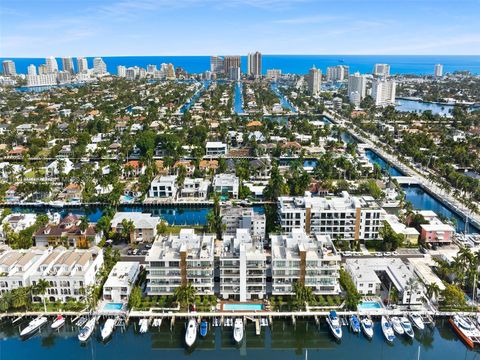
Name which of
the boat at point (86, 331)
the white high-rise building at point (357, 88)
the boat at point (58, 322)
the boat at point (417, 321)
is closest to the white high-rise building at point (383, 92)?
the white high-rise building at point (357, 88)

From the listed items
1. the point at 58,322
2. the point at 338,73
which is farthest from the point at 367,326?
the point at 338,73

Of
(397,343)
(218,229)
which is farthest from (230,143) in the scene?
(397,343)

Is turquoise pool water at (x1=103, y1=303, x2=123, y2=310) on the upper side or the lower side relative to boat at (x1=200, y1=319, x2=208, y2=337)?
upper

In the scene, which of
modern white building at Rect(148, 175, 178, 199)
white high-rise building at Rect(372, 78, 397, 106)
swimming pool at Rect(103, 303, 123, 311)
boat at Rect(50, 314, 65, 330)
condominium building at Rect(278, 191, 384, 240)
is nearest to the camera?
boat at Rect(50, 314, 65, 330)

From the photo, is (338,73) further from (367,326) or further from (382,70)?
(367,326)

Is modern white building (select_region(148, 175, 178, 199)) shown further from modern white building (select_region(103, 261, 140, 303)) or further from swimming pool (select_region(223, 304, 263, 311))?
swimming pool (select_region(223, 304, 263, 311))

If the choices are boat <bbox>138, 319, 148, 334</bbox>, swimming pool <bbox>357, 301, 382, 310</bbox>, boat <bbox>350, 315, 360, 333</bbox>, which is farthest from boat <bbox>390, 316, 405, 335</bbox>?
boat <bbox>138, 319, 148, 334</bbox>

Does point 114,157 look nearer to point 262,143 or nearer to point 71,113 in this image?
point 262,143
